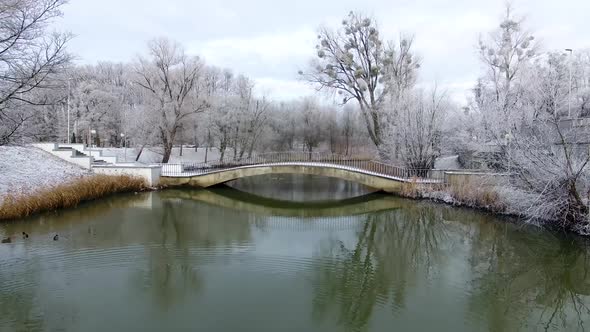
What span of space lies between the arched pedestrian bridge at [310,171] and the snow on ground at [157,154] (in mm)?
7000

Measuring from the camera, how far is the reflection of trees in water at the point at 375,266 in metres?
7.27

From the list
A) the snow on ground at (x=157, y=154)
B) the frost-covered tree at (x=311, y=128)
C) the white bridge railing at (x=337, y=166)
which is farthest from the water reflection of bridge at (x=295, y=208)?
the frost-covered tree at (x=311, y=128)

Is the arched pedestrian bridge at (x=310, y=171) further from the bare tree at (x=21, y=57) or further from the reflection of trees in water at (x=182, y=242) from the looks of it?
the bare tree at (x=21, y=57)

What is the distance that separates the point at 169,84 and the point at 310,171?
45.0 ft

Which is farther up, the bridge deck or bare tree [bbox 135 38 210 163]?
bare tree [bbox 135 38 210 163]

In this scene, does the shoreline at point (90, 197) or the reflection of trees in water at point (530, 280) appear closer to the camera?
the reflection of trees in water at point (530, 280)

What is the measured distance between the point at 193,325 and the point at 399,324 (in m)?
3.25

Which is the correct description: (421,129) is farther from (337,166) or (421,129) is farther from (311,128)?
(311,128)

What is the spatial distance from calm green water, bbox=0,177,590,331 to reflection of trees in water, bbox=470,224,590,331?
0.13 ft

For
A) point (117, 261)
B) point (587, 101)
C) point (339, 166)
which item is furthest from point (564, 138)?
point (117, 261)

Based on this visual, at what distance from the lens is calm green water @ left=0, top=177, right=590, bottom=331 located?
261 inches

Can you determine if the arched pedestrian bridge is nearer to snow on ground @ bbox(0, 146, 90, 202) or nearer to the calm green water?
snow on ground @ bbox(0, 146, 90, 202)

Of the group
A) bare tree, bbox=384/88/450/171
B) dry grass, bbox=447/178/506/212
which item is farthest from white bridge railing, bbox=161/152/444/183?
dry grass, bbox=447/178/506/212

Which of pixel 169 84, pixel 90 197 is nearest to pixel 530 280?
pixel 90 197
